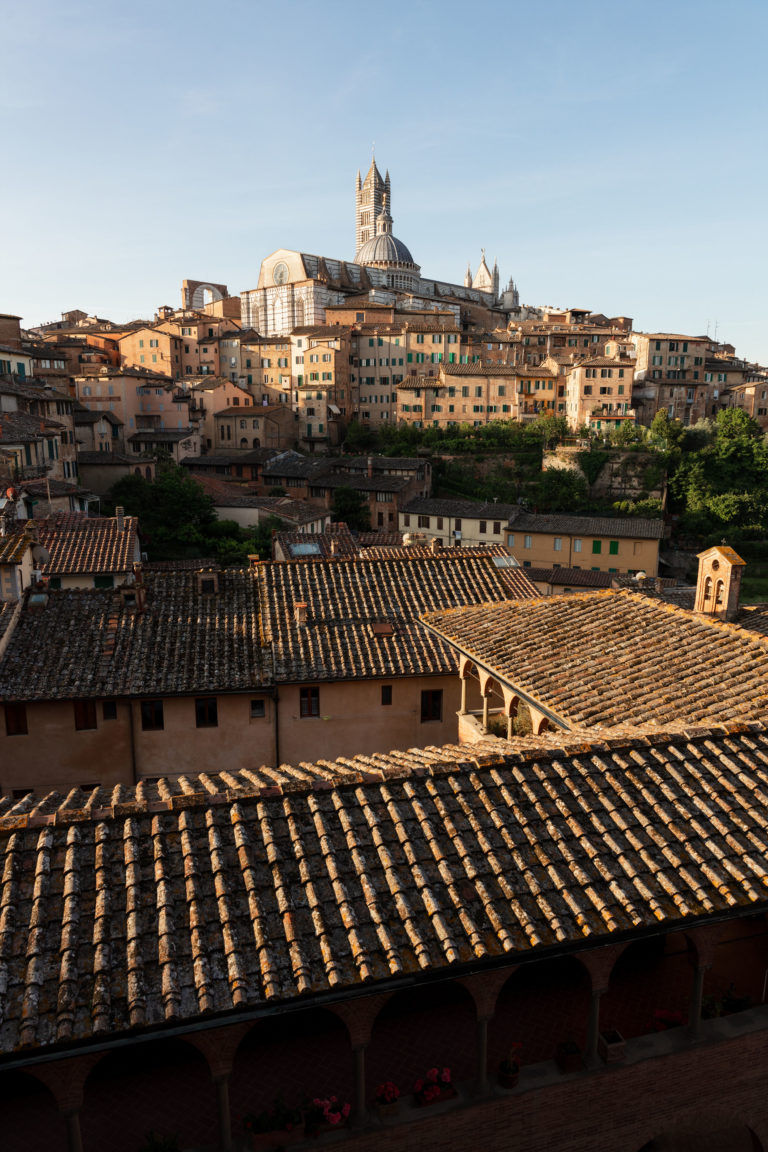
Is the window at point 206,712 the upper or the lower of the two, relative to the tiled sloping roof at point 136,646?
lower

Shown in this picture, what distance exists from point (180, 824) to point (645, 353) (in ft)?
289

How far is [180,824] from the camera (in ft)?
21.9

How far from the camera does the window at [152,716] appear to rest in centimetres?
1791

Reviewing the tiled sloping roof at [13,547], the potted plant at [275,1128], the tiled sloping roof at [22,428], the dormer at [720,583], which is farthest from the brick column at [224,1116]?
the tiled sloping roof at [22,428]

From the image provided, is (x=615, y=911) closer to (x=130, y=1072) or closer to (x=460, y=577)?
(x=130, y=1072)

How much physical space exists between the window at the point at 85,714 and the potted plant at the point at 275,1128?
12676mm

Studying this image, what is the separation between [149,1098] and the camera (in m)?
6.91

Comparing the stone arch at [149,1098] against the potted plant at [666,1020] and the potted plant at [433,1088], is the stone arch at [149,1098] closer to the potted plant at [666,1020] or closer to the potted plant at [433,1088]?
the potted plant at [433,1088]

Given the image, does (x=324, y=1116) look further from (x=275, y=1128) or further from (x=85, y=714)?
(x=85, y=714)

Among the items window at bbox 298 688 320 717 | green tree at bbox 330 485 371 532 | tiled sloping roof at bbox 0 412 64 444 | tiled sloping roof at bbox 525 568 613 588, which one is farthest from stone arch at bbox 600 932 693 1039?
green tree at bbox 330 485 371 532


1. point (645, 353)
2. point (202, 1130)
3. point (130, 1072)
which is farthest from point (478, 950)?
point (645, 353)

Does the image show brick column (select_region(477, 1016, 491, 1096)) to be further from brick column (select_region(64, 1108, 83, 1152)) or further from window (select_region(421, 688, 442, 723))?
window (select_region(421, 688, 442, 723))

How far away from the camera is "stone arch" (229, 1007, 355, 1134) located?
273 inches

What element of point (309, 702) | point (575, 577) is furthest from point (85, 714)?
point (575, 577)
